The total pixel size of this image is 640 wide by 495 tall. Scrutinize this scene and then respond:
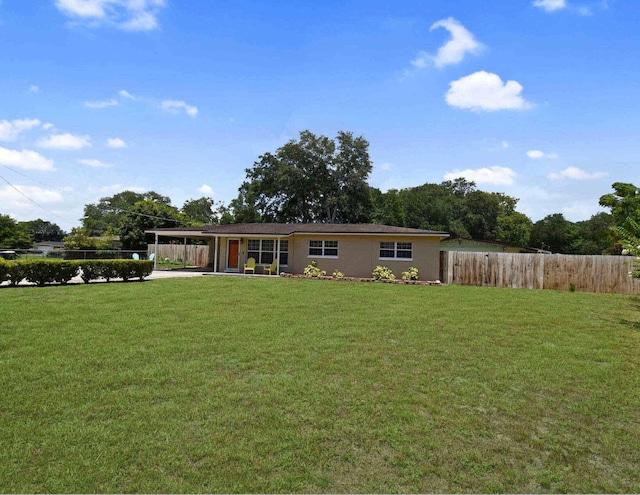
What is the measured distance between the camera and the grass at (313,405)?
2.87 meters

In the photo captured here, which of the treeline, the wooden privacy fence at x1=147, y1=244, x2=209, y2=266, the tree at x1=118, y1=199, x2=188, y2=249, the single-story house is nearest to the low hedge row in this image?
the single-story house

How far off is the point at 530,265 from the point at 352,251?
850 centimetres

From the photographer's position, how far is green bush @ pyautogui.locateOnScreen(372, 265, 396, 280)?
62.1 feet

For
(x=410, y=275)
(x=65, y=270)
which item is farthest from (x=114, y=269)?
(x=410, y=275)

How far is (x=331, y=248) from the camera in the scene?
2080 cm

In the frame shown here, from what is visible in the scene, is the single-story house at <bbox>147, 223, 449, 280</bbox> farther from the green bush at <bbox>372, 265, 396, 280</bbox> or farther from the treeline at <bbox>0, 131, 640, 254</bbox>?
the treeline at <bbox>0, 131, 640, 254</bbox>

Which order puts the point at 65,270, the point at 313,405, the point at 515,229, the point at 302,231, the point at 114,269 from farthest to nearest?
the point at 515,229 → the point at 302,231 → the point at 114,269 → the point at 65,270 → the point at 313,405

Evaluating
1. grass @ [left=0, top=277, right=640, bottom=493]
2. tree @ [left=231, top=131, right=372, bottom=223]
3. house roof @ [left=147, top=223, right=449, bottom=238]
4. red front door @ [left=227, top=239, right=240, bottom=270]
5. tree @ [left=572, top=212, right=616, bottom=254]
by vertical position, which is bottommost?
grass @ [left=0, top=277, right=640, bottom=493]

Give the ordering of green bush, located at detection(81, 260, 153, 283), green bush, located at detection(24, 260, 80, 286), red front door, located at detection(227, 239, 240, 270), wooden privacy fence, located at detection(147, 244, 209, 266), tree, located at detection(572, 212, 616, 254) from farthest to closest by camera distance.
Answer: tree, located at detection(572, 212, 616, 254) < wooden privacy fence, located at detection(147, 244, 209, 266) < red front door, located at detection(227, 239, 240, 270) < green bush, located at detection(81, 260, 153, 283) < green bush, located at detection(24, 260, 80, 286)

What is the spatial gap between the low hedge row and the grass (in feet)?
21.6

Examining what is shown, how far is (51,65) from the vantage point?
13953mm

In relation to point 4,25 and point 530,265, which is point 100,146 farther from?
point 530,265

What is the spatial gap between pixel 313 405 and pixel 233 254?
19221mm

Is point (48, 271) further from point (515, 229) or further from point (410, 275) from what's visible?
point (515, 229)
